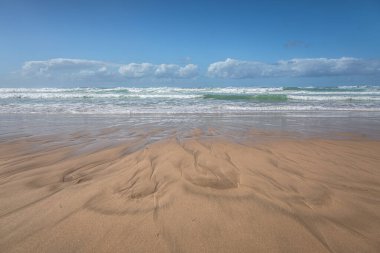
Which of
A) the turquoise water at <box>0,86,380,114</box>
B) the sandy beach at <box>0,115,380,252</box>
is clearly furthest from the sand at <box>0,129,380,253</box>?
the turquoise water at <box>0,86,380,114</box>

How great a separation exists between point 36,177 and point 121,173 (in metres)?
1.05

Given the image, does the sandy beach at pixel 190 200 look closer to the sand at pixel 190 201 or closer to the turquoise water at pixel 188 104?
the sand at pixel 190 201

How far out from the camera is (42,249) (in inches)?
79.7

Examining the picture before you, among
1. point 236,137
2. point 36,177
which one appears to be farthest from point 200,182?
point 236,137

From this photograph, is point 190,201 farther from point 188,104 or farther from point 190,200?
point 188,104

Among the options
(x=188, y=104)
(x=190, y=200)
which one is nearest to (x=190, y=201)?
(x=190, y=200)

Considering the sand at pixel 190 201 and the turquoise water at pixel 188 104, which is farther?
the turquoise water at pixel 188 104

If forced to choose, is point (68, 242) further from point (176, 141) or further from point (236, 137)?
point (236, 137)

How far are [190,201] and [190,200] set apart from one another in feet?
0.07

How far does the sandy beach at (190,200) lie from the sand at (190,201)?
1cm

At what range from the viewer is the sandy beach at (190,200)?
210 cm

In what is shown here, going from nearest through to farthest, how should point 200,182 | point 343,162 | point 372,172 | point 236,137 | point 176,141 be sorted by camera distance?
point 200,182 < point 372,172 < point 343,162 < point 176,141 < point 236,137

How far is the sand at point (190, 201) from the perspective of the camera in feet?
6.89

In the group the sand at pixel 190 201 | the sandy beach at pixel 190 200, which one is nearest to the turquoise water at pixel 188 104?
the sandy beach at pixel 190 200
